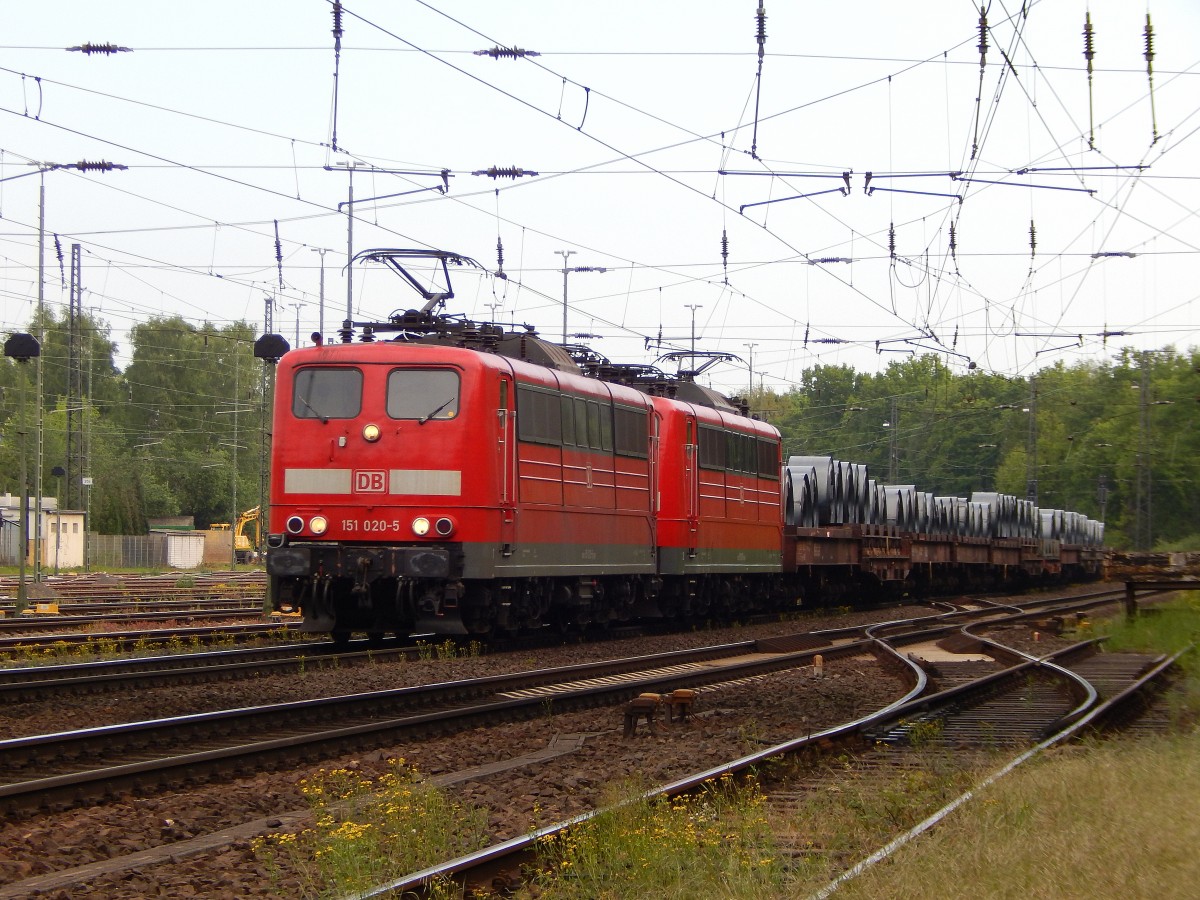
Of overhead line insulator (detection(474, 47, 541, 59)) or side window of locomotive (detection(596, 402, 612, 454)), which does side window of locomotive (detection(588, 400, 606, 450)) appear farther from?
overhead line insulator (detection(474, 47, 541, 59))

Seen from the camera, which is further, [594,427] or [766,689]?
[594,427]

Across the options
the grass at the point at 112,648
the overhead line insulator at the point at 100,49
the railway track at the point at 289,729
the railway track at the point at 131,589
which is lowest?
the railway track at the point at 289,729

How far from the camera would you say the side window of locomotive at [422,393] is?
1680 centimetres

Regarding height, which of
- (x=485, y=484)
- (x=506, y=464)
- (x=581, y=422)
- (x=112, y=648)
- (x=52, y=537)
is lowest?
(x=112, y=648)

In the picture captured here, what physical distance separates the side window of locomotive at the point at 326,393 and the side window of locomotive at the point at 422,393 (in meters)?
0.44

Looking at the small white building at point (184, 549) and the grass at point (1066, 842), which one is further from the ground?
the small white building at point (184, 549)

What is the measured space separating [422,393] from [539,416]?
6.21ft

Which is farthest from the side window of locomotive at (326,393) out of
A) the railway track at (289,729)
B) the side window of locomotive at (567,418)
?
the railway track at (289,729)

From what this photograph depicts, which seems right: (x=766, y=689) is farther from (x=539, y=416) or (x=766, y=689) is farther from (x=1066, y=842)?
(x=1066, y=842)

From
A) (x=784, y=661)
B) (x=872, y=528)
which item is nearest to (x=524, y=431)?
(x=784, y=661)

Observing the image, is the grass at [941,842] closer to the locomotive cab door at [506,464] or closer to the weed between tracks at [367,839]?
the weed between tracks at [367,839]

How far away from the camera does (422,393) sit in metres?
16.9

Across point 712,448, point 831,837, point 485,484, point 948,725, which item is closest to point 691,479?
point 712,448

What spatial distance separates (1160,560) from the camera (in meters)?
53.5
